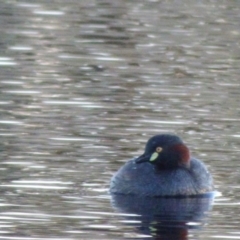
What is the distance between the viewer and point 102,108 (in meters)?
20.3

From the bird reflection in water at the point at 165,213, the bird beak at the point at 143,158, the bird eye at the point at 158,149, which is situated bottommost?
the bird reflection in water at the point at 165,213

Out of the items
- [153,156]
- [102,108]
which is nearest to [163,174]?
[153,156]

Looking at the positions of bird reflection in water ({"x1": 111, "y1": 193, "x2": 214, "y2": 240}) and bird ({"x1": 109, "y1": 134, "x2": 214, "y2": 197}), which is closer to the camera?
bird reflection in water ({"x1": 111, "y1": 193, "x2": 214, "y2": 240})

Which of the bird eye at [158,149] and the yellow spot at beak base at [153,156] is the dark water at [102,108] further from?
the bird eye at [158,149]

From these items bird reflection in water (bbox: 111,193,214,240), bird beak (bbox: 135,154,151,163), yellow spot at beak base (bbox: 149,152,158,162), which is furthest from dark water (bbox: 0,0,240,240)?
yellow spot at beak base (bbox: 149,152,158,162)

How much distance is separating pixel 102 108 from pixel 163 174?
434 cm

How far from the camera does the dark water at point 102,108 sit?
14188 mm

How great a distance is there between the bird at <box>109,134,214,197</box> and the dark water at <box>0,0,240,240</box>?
301 millimetres

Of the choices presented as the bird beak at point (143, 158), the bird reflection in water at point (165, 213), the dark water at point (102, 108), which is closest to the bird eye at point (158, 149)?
the bird beak at point (143, 158)

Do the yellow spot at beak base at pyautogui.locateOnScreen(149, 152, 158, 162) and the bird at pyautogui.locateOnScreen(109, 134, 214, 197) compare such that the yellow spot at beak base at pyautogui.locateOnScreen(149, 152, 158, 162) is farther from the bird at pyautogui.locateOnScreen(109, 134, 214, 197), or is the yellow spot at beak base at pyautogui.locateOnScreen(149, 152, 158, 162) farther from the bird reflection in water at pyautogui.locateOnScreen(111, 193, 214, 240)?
the bird reflection in water at pyautogui.locateOnScreen(111, 193, 214, 240)

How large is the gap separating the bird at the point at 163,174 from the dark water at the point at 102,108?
0.30 m

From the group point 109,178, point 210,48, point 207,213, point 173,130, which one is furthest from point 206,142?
point 210,48

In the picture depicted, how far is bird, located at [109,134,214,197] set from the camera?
51.9ft

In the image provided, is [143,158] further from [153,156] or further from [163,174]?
[163,174]
